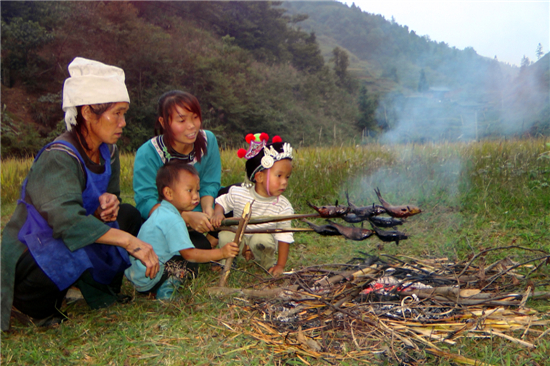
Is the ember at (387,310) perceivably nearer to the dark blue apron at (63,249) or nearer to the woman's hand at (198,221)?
the woman's hand at (198,221)

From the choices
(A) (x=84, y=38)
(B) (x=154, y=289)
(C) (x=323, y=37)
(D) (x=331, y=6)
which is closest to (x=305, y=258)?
(B) (x=154, y=289)

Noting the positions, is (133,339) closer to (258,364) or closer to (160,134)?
(258,364)

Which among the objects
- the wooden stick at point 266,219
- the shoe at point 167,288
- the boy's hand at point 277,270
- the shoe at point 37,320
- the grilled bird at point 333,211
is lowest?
the shoe at point 37,320

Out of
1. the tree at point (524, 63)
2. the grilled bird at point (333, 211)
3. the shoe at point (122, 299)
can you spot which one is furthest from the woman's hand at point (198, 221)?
the tree at point (524, 63)

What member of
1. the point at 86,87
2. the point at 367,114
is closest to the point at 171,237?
the point at 86,87

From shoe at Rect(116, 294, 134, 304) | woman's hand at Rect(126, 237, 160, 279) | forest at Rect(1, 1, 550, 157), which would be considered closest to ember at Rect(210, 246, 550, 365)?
woman's hand at Rect(126, 237, 160, 279)

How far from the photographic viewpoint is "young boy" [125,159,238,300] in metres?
3.04

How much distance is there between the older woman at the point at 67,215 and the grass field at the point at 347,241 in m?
0.29

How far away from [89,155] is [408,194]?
162 inches

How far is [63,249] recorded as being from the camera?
8.96 feet

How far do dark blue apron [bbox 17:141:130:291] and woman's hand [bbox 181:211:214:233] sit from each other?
67cm

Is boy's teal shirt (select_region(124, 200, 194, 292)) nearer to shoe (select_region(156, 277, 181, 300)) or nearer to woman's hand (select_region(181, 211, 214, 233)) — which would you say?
shoe (select_region(156, 277, 181, 300))

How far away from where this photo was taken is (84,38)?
25312 mm

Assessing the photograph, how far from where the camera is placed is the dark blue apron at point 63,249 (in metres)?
2.68
